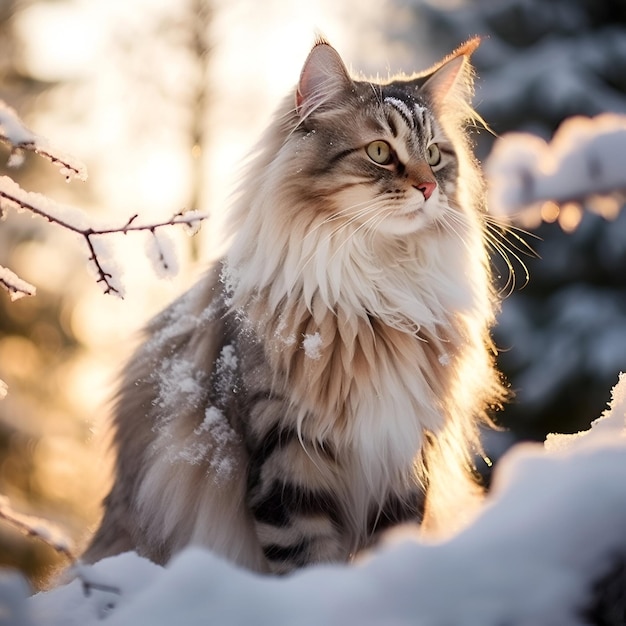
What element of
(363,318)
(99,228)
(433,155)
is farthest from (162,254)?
(433,155)

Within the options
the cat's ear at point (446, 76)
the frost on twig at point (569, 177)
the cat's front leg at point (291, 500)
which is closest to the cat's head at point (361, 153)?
the cat's ear at point (446, 76)

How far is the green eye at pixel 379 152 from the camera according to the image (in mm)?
1790

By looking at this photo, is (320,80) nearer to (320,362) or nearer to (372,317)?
(372,317)

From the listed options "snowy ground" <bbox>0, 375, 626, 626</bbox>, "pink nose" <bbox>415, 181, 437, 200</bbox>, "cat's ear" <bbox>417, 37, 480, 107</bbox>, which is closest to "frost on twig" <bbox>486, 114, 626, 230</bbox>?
"snowy ground" <bbox>0, 375, 626, 626</bbox>

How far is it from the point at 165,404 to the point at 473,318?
2.69 feet

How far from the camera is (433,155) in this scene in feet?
6.31

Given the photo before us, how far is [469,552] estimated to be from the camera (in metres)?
0.63

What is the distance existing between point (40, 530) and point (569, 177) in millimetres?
561

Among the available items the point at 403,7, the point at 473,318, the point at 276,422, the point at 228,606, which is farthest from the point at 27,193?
the point at 403,7

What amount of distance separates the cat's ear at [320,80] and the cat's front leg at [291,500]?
0.80 meters

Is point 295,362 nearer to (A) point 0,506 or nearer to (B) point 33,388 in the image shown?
(A) point 0,506

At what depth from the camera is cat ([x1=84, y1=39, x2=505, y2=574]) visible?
1.58 m

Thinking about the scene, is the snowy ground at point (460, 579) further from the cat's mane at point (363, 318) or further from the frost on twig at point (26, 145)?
the cat's mane at point (363, 318)

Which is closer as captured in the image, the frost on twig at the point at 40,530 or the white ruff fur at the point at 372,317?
the frost on twig at the point at 40,530
